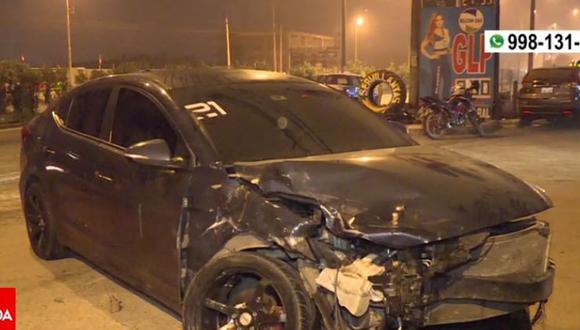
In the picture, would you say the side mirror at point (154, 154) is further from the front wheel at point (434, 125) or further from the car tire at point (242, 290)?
the front wheel at point (434, 125)

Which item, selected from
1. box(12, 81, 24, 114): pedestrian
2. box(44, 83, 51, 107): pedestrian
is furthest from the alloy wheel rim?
box(44, 83, 51, 107): pedestrian

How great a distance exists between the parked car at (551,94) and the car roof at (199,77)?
13665 millimetres

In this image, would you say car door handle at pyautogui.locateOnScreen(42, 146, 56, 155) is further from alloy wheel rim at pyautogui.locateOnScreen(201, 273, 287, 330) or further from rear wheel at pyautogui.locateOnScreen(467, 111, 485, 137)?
rear wheel at pyautogui.locateOnScreen(467, 111, 485, 137)

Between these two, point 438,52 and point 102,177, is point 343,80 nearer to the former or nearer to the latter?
point 438,52

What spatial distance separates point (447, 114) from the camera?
15281 mm

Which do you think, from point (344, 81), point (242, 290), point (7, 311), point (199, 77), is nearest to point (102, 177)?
point (199, 77)

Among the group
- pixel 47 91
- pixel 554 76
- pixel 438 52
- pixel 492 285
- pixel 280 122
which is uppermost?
pixel 438 52

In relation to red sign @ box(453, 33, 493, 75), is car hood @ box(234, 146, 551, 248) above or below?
below

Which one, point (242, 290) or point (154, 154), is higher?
point (154, 154)

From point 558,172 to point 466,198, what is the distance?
7.59 metres

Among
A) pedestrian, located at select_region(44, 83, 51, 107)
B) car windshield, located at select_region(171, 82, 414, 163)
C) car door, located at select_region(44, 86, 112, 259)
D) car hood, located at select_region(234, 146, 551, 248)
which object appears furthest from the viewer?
pedestrian, located at select_region(44, 83, 51, 107)

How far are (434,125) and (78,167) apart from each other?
11.6m

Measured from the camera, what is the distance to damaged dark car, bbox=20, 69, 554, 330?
3033 millimetres

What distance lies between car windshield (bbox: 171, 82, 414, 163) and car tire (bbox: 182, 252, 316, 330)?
0.66 metres
